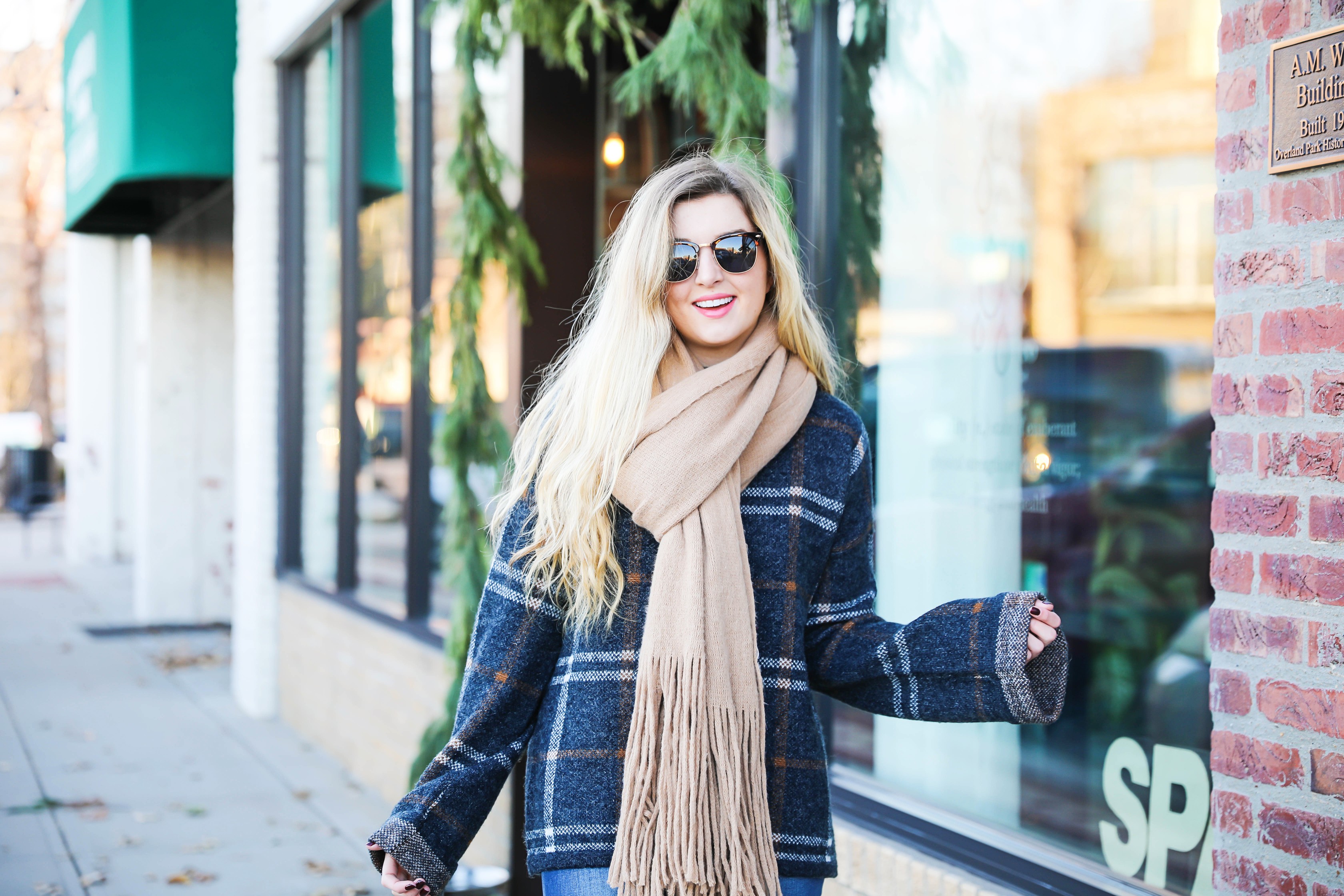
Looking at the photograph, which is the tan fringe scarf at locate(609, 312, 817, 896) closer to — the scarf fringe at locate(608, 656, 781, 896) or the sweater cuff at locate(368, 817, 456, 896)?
the scarf fringe at locate(608, 656, 781, 896)

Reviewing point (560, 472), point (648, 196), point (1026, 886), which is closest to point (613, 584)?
point (560, 472)

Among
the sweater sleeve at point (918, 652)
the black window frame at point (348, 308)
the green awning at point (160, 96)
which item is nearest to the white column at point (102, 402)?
the green awning at point (160, 96)

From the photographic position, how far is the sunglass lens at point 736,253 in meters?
2.00

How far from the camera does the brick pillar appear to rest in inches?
72.4

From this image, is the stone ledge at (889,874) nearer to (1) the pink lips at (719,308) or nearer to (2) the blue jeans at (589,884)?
(2) the blue jeans at (589,884)

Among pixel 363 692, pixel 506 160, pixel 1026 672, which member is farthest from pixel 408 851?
pixel 363 692

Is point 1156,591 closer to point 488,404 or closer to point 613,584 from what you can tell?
point 488,404

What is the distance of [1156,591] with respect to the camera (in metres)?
5.18

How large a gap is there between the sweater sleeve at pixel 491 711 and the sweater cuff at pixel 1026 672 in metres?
0.71

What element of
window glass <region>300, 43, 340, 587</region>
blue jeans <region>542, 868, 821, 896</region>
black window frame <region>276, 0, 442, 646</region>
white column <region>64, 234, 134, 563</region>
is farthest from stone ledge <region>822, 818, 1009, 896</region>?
white column <region>64, 234, 134, 563</region>

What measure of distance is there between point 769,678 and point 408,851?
63 centimetres

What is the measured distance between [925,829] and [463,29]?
2.82m

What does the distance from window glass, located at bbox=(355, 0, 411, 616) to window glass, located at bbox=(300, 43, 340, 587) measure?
0.37 metres

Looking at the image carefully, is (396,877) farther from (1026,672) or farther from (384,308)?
(384,308)
